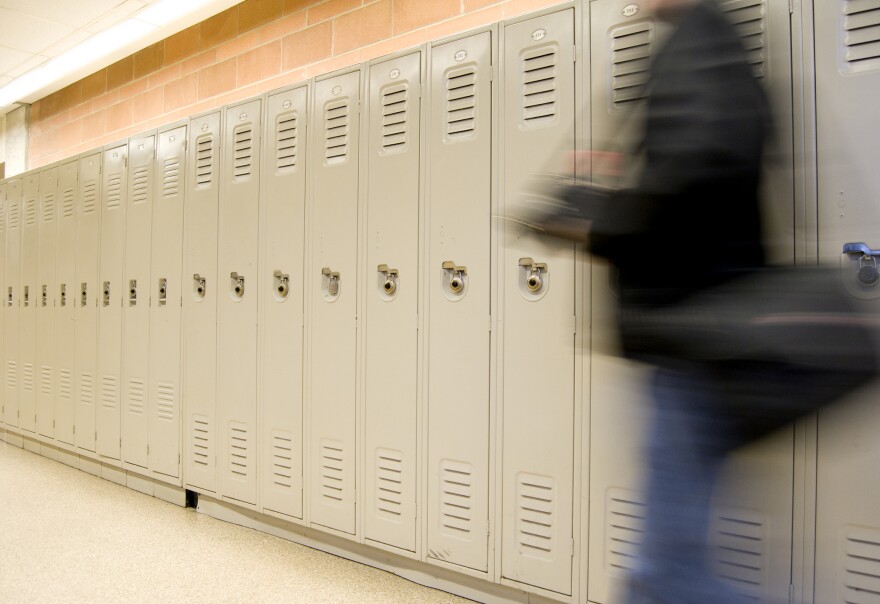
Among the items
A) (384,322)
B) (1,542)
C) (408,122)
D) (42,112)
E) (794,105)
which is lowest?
(1,542)

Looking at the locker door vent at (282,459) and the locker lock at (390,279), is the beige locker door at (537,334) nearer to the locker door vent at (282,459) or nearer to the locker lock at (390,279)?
the locker lock at (390,279)

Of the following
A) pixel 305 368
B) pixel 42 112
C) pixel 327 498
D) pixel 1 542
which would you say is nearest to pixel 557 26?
pixel 305 368

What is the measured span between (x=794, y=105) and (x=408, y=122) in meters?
1.34

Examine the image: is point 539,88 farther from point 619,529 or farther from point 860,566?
point 860,566

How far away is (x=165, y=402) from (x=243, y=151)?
1521mm

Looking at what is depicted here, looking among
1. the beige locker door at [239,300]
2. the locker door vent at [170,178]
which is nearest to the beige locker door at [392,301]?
the beige locker door at [239,300]

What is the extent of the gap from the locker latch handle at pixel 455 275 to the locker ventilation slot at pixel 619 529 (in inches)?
34.8

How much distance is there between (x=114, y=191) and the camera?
3.58 m

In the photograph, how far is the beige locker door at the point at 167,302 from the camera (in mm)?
3121

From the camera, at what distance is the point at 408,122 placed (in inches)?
87.9

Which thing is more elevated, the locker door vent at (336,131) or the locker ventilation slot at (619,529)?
the locker door vent at (336,131)

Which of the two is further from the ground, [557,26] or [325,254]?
[557,26]

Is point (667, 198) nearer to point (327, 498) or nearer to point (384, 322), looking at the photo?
point (384, 322)

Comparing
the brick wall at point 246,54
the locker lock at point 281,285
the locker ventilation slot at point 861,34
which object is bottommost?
the locker lock at point 281,285
